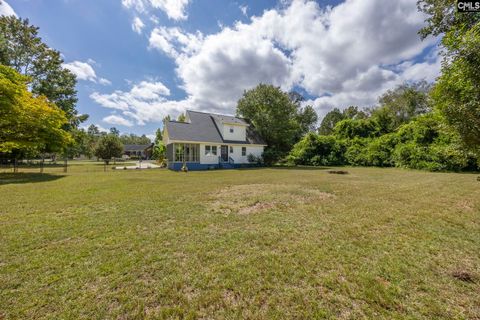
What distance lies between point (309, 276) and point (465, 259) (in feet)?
9.20

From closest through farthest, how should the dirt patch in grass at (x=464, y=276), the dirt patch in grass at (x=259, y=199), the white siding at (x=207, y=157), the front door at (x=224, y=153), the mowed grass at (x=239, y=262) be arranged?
1. the mowed grass at (x=239, y=262)
2. the dirt patch in grass at (x=464, y=276)
3. the dirt patch in grass at (x=259, y=199)
4. the white siding at (x=207, y=157)
5. the front door at (x=224, y=153)

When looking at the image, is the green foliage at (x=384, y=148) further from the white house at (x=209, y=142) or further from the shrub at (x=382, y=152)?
the white house at (x=209, y=142)

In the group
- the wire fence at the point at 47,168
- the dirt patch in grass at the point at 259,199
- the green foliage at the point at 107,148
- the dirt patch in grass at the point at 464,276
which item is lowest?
the dirt patch in grass at the point at 464,276

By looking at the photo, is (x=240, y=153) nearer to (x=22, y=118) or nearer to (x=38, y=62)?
(x=22, y=118)

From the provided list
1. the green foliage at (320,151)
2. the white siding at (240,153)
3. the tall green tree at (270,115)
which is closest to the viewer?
the white siding at (240,153)

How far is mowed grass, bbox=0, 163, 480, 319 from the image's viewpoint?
2.26 metres

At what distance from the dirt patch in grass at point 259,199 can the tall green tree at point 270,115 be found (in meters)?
17.9

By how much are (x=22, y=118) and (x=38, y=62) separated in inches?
919

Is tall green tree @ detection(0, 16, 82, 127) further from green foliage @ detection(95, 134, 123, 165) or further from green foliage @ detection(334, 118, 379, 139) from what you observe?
green foliage @ detection(334, 118, 379, 139)

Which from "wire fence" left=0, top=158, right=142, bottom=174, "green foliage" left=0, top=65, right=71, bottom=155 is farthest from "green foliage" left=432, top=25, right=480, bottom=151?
"wire fence" left=0, top=158, right=142, bottom=174

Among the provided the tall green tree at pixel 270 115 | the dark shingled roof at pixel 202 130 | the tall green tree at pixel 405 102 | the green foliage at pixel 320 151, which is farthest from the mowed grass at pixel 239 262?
→ the tall green tree at pixel 405 102

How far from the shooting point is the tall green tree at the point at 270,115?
26516mm

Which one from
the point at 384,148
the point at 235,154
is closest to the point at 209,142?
the point at 235,154

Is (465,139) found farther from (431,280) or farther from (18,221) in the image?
(18,221)
